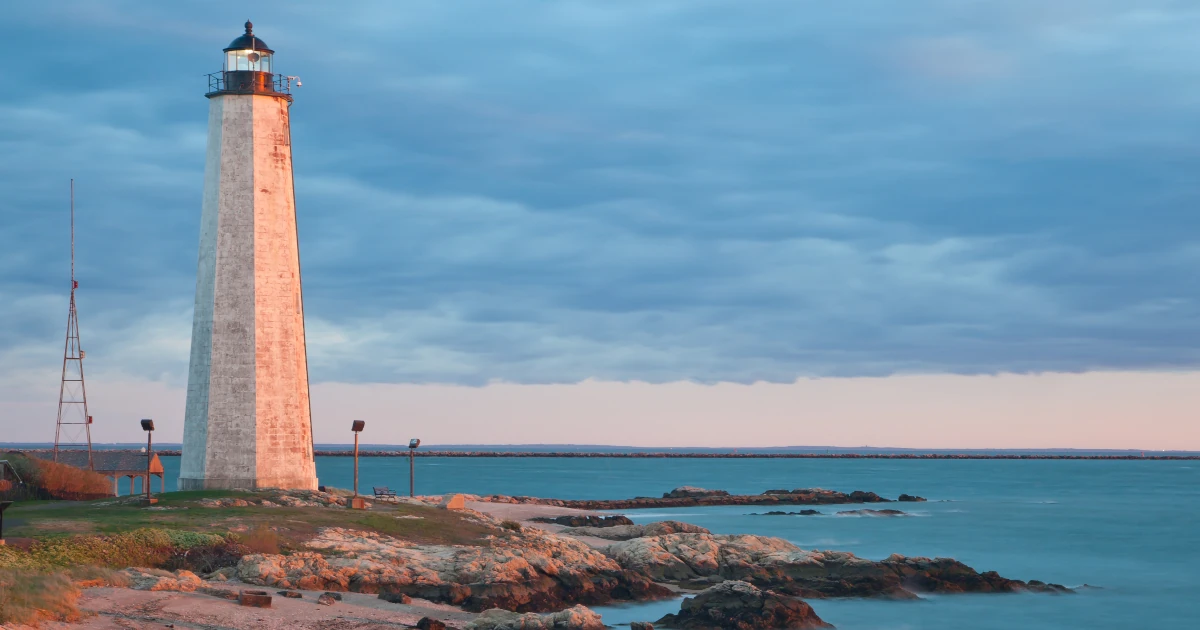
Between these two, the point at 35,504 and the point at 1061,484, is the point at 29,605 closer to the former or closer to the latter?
the point at 35,504

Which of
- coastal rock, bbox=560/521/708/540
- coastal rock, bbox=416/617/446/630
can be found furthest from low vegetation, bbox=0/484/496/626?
coastal rock, bbox=560/521/708/540

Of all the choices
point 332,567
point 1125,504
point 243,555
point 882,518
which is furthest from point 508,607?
point 1125,504

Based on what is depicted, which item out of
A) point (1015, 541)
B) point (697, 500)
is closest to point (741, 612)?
point (1015, 541)

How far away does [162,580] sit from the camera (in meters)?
19.7

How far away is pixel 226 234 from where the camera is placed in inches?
1179

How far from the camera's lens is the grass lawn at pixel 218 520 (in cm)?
2350

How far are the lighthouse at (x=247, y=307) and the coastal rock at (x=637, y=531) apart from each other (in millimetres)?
12040

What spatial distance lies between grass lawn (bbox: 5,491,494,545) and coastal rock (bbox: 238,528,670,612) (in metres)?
0.83

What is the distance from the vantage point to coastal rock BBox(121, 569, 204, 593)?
1945 cm

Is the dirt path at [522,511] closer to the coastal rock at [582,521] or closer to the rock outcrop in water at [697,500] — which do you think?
the coastal rock at [582,521]

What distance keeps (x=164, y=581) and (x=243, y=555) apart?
3.02 m

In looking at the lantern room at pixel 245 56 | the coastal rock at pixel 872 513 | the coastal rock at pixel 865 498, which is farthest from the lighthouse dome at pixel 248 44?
the coastal rock at pixel 865 498

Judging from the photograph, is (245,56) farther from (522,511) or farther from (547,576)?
(522,511)

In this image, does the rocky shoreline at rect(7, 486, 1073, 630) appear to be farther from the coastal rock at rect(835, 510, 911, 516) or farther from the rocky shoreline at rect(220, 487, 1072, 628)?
the coastal rock at rect(835, 510, 911, 516)
